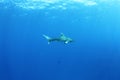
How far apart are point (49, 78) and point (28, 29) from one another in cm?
1106

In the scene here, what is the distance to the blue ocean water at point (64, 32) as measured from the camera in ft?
123

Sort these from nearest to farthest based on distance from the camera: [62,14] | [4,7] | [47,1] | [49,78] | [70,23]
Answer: [47,1] < [4,7] < [62,14] < [70,23] < [49,78]

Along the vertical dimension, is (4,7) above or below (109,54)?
above

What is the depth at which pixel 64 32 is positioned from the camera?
5491cm

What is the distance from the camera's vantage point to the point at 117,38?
5572cm

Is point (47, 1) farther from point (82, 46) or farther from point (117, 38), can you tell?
point (82, 46)

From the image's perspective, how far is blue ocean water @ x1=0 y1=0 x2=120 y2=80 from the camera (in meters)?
37.6

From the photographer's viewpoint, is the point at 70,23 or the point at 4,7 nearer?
the point at 4,7

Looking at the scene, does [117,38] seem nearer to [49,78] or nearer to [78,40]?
[78,40]

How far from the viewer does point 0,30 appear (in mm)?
50094

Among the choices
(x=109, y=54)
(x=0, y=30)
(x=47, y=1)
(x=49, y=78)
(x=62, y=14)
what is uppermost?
(x=47, y=1)

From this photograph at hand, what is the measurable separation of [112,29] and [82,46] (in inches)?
710

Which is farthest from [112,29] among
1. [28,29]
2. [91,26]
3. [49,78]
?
[49,78]

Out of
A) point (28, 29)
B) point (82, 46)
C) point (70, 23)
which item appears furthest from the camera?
point (82, 46)
